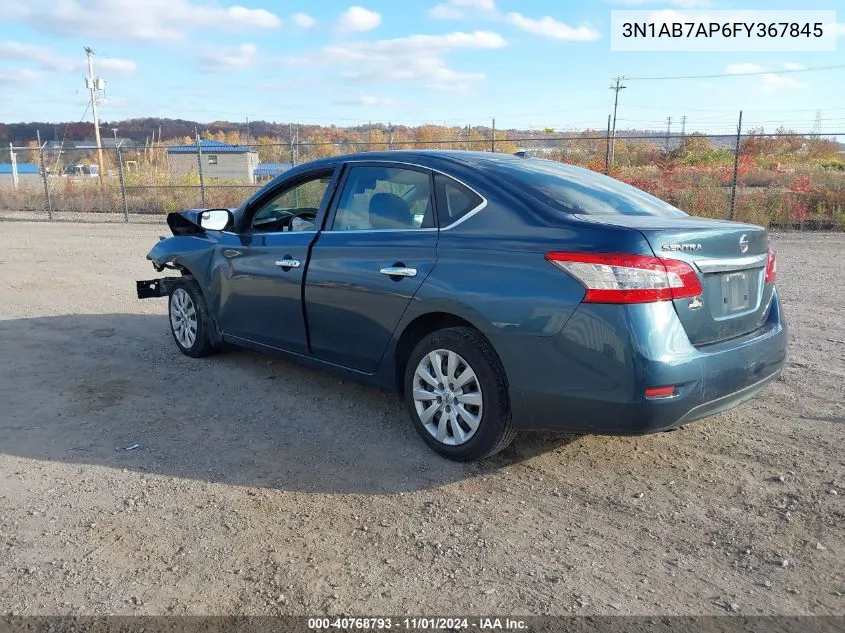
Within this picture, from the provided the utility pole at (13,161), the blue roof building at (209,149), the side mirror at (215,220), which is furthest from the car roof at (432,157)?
the utility pole at (13,161)

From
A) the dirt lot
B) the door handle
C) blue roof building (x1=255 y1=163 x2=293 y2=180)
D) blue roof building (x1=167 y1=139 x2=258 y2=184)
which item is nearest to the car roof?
the door handle

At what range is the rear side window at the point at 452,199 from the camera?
3.91 m

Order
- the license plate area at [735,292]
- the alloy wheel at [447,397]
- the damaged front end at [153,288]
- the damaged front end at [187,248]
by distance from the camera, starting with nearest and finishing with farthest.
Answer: the license plate area at [735,292]
the alloy wheel at [447,397]
the damaged front end at [187,248]
the damaged front end at [153,288]

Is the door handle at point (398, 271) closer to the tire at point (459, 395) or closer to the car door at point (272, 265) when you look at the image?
the tire at point (459, 395)

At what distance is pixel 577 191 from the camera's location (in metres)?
4.09

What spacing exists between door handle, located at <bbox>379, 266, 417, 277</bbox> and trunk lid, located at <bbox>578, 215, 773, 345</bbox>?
102 centimetres

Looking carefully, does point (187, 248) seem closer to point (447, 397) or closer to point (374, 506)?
point (447, 397)

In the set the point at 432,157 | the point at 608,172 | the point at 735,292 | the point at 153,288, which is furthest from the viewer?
the point at 608,172

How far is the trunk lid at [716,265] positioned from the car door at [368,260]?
1039 millimetres

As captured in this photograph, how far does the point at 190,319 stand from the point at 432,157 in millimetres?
2953

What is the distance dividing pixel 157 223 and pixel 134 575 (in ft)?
58.3

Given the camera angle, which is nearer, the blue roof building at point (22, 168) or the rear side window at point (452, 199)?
the rear side window at point (452, 199)

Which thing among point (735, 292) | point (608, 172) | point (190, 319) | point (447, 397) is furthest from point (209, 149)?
point (735, 292)

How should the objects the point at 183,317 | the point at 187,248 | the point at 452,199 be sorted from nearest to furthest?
1. the point at 452,199
2. the point at 187,248
3. the point at 183,317
